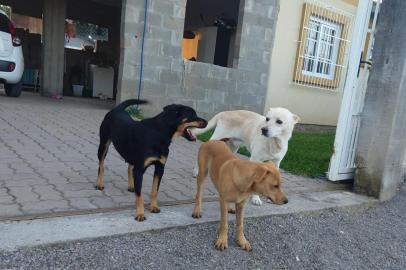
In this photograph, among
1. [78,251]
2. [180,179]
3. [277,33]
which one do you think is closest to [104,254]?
[78,251]

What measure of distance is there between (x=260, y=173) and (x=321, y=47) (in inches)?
380

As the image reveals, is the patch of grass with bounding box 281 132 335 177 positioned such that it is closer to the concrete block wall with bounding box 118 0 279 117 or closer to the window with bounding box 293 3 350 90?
the concrete block wall with bounding box 118 0 279 117

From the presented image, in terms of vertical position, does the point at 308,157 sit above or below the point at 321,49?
below

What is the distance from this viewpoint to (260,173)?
2.90m

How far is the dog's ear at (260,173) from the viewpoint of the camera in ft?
9.48

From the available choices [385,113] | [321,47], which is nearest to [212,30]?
[321,47]

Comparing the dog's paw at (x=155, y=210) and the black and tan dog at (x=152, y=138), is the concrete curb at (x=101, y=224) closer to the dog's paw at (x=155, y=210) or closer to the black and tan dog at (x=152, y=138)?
the dog's paw at (x=155, y=210)

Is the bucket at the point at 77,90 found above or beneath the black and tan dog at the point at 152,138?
beneath

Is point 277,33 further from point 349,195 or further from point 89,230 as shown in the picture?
point 89,230

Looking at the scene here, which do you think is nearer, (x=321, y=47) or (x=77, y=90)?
(x=321, y=47)

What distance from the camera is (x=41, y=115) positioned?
7926mm

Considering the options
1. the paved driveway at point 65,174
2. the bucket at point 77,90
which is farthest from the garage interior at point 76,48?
the paved driveway at point 65,174

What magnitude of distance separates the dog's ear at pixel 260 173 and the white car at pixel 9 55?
8.52 metres

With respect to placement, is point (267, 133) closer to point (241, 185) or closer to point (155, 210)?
point (241, 185)
